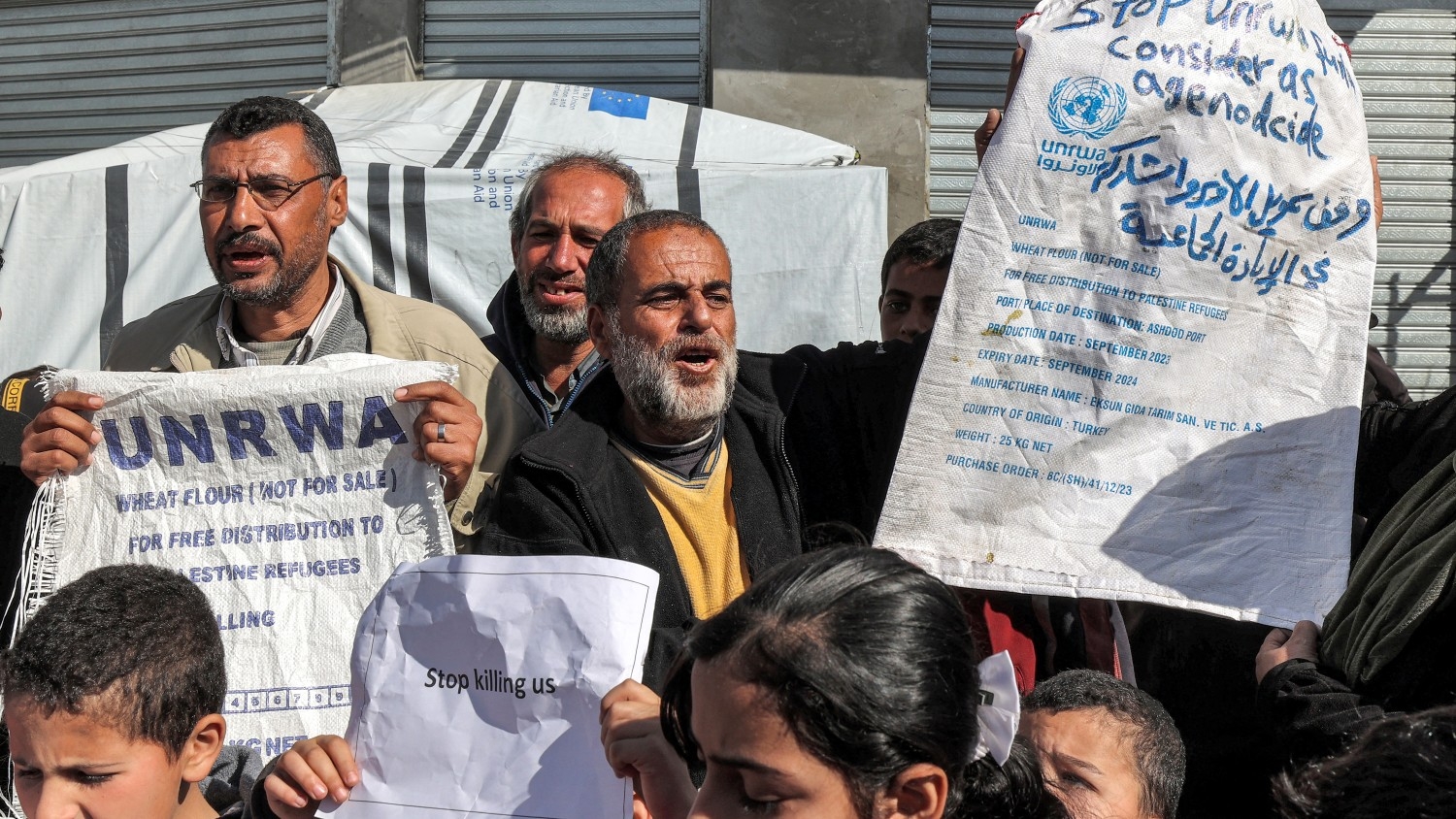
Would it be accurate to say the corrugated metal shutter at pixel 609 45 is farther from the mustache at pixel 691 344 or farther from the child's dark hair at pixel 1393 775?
the child's dark hair at pixel 1393 775

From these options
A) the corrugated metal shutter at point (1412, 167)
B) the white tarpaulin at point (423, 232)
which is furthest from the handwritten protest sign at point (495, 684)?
the corrugated metal shutter at point (1412, 167)

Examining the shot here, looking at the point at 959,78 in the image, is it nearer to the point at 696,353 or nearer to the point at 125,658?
the point at 696,353

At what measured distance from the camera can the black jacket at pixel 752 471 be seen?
100 inches

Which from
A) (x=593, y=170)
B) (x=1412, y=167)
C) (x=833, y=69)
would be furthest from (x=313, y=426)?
(x=1412, y=167)

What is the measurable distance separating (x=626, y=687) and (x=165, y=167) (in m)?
4.11

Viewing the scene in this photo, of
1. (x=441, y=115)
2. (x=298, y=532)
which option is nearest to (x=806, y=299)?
(x=441, y=115)

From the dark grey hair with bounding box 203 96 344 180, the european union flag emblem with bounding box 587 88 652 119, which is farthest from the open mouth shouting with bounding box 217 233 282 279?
the european union flag emblem with bounding box 587 88 652 119

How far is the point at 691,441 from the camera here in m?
2.78

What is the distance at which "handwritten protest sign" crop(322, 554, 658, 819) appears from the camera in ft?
6.23

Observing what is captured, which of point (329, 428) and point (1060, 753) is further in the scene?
point (329, 428)

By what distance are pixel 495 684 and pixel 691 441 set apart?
92cm

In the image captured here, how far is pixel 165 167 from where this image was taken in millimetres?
5199

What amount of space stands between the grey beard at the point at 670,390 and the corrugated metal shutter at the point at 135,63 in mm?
4920

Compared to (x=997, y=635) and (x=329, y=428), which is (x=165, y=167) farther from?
(x=997, y=635)
